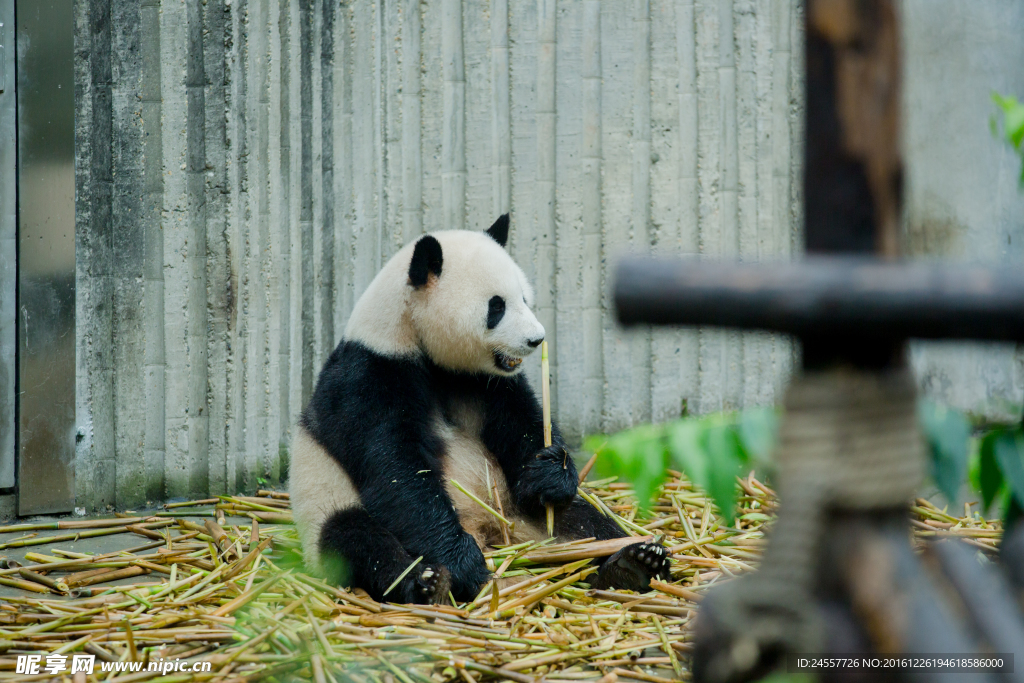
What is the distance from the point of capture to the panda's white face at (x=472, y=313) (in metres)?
3.42

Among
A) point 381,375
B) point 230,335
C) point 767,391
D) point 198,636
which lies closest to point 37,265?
point 230,335

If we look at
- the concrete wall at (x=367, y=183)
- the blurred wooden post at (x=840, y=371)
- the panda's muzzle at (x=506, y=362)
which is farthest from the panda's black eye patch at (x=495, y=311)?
the blurred wooden post at (x=840, y=371)

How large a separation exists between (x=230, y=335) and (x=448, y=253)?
1.82 metres

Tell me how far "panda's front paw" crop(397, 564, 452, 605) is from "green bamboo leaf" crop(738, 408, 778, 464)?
181cm

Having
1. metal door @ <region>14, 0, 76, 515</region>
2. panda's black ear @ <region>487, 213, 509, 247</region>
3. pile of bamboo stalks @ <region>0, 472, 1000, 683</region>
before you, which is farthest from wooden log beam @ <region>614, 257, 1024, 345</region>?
metal door @ <region>14, 0, 76, 515</region>

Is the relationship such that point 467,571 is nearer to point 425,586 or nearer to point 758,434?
point 425,586

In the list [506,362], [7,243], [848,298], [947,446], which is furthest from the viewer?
[7,243]

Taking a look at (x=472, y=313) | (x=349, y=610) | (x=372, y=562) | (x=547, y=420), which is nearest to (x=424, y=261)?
(x=472, y=313)

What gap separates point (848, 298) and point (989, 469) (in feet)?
2.06

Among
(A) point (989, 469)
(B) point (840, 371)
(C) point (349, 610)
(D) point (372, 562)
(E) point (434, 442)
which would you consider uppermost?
(B) point (840, 371)

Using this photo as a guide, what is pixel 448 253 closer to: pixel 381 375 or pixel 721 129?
pixel 381 375

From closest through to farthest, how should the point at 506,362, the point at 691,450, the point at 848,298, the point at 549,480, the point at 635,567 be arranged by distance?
the point at 848,298, the point at 691,450, the point at 635,567, the point at 549,480, the point at 506,362

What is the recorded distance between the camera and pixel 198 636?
2674 millimetres

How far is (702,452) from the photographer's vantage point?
1.39 metres
